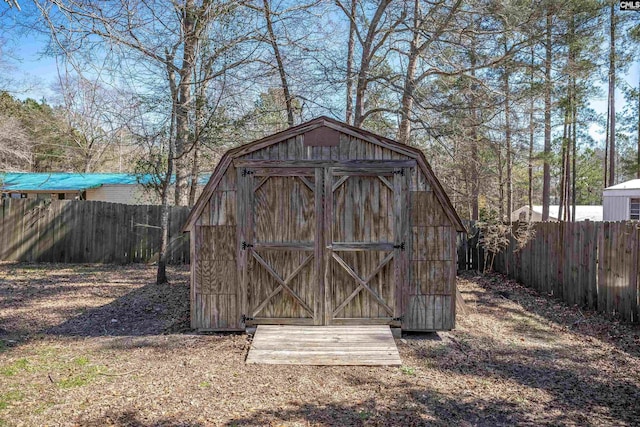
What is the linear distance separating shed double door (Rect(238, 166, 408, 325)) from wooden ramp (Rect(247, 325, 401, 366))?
17cm

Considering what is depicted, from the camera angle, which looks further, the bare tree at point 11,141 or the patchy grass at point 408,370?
the bare tree at point 11,141

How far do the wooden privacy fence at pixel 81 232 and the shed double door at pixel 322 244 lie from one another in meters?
7.69

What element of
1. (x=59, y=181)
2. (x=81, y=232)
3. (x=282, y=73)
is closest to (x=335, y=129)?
(x=282, y=73)

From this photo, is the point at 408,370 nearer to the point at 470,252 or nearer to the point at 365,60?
the point at 365,60

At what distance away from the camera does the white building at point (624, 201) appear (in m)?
17.4

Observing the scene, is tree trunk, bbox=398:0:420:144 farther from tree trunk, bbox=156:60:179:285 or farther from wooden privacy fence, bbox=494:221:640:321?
tree trunk, bbox=156:60:179:285

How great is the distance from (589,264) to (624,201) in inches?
479

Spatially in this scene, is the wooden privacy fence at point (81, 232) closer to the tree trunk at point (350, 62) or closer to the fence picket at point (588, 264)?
the tree trunk at point (350, 62)

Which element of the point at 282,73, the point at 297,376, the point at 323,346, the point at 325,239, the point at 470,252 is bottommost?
the point at 297,376

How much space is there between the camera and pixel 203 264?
642 centimetres

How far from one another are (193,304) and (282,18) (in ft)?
26.1

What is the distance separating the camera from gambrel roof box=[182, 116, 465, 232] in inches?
248

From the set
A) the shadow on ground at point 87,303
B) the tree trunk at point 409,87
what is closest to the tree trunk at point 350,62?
the tree trunk at point 409,87

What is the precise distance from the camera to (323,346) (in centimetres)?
572
